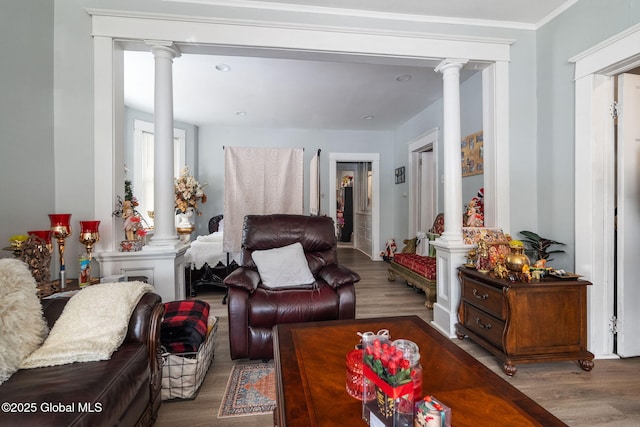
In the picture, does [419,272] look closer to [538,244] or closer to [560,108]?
[538,244]

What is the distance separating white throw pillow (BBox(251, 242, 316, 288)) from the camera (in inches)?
95.0

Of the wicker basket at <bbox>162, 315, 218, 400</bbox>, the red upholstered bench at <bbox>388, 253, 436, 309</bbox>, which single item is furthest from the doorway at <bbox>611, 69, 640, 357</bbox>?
the wicker basket at <bbox>162, 315, 218, 400</bbox>

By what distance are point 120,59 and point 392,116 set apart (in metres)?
4.07

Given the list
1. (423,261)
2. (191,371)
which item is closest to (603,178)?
(423,261)

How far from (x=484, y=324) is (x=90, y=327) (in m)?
2.50

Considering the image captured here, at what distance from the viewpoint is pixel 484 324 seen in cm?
228

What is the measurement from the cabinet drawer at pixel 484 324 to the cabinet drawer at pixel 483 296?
0.05 metres

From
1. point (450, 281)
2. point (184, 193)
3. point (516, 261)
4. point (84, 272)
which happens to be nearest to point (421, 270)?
point (450, 281)

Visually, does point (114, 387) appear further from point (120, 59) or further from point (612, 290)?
point (612, 290)

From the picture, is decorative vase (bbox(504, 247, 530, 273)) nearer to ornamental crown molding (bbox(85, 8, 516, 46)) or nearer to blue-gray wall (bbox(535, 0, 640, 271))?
blue-gray wall (bbox(535, 0, 640, 271))

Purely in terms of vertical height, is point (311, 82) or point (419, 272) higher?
point (311, 82)

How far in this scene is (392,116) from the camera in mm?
5250

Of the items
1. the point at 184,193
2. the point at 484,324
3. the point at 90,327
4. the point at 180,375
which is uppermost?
the point at 184,193

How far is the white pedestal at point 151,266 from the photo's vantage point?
233cm
